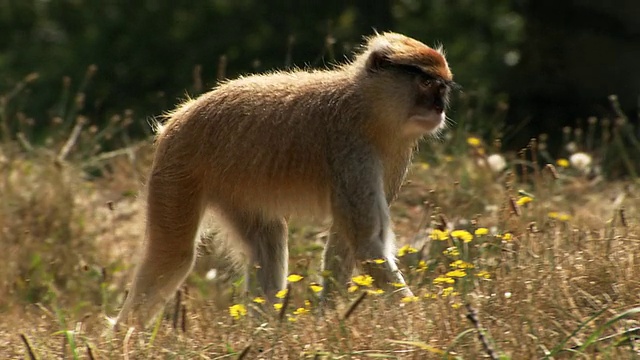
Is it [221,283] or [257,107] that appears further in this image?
[221,283]

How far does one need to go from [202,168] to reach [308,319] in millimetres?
1231

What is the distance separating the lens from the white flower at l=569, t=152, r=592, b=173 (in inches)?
271

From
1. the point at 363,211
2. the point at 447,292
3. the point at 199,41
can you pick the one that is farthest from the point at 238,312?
the point at 199,41

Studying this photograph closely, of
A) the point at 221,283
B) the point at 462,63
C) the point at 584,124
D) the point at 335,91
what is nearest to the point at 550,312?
the point at 335,91

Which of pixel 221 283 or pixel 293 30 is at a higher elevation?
pixel 293 30

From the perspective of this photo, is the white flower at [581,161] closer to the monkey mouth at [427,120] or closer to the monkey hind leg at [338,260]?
the monkey mouth at [427,120]

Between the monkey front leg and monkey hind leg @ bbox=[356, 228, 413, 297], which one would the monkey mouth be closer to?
the monkey front leg

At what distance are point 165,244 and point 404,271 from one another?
1.07 meters

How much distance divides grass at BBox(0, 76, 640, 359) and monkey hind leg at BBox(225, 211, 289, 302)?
92mm

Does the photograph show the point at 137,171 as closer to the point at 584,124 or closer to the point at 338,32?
the point at 584,124

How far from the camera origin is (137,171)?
7.24 meters

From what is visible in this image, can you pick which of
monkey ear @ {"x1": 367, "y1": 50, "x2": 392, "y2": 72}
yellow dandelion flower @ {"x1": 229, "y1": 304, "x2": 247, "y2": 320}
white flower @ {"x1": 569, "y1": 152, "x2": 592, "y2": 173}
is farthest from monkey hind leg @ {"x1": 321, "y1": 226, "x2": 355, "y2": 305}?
white flower @ {"x1": 569, "y1": 152, "x2": 592, "y2": 173}

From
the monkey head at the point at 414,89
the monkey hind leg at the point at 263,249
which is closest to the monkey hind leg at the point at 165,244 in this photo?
the monkey hind leg at the point at 263,249

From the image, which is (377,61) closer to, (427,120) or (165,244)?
(427,120)
